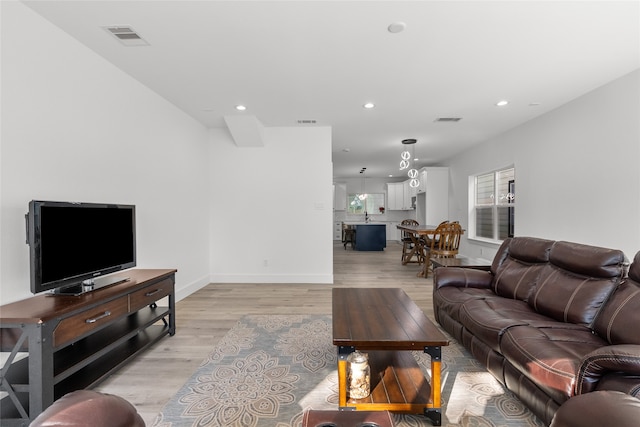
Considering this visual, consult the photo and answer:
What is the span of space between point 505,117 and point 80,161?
5.32 meters

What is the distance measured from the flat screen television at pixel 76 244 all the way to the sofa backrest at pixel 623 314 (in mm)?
3349

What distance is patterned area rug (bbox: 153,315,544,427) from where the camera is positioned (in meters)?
1.82

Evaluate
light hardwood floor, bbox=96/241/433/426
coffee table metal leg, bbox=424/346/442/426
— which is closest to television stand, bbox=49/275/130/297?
light hardwood floor, bbox=96/241/433/426

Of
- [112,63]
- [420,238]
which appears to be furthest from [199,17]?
[420,238]

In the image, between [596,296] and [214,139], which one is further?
[214,139]

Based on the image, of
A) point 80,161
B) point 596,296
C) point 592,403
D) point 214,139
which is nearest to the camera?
point 592,403

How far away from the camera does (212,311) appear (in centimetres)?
377

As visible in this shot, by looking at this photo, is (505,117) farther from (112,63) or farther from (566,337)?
(112,63)

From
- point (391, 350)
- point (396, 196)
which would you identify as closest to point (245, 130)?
point (391, 350)

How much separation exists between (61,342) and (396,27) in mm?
2969

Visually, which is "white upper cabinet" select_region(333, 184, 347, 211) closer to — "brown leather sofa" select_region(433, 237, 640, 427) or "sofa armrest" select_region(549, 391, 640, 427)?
"brown leather sofa" select_region(433, 237, 640, 427)

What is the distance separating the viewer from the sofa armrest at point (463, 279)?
317 centimetres

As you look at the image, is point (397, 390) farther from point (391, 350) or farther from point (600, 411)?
point (600, 411)

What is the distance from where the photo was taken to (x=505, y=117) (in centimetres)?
475
